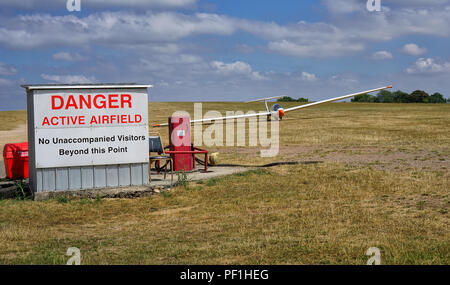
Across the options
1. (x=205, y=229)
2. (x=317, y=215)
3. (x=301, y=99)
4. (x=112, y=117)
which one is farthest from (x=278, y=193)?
(x=301, y=99)

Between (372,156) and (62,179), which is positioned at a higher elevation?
(62,179)

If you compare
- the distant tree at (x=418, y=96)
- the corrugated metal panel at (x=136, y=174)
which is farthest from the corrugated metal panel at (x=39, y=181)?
the distant tree at (x=418, y=96)

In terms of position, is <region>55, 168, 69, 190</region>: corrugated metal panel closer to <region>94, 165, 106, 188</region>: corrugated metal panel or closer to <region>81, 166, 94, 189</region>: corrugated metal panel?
<region>81, 166, 94, 189</region>: corrugated metal panel

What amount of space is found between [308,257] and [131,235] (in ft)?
11.8

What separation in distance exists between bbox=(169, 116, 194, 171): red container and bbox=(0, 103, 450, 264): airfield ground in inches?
73.6

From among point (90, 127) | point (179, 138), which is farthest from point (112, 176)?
point (179, 138)

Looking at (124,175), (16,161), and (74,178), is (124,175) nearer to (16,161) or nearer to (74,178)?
(74,178)

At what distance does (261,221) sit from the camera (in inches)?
411

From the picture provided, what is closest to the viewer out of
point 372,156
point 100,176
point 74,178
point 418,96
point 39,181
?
point 39,181

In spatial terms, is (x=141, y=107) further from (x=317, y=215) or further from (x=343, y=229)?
(x=343, y=229)

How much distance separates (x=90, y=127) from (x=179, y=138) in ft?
12.1

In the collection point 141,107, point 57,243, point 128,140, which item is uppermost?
point 141,107

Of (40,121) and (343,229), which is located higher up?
(40,121)

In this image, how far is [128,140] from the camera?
45.9 ft
